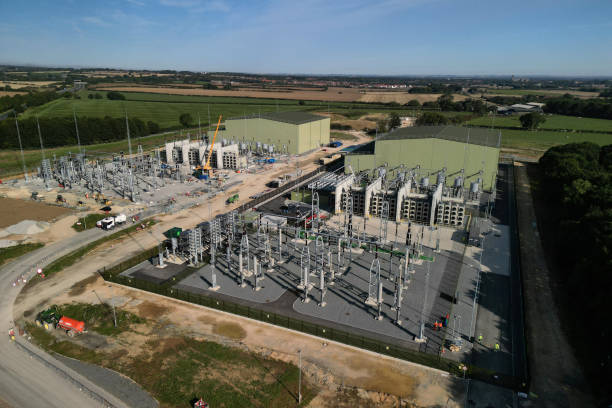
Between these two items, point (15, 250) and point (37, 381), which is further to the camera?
point (15, 250)

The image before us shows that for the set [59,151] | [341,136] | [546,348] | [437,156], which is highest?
[437,156]

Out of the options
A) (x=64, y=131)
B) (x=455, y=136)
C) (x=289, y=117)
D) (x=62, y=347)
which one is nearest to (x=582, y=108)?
(x=455, y=136)

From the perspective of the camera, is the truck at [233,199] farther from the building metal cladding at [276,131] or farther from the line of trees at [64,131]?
the line of trees at [64,131]

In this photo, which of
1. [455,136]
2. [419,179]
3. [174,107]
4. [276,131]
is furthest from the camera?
[174,107]

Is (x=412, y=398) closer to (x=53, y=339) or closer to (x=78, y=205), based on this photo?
(x=53, y=339)

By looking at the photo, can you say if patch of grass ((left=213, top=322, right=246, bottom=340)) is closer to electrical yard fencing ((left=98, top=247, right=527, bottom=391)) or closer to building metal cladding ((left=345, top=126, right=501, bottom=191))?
electrical yard fencing ((left=98, top=247, right=527, bottom=391))

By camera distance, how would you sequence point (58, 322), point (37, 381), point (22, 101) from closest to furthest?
point (37, 381)
point (58, 322)
point (22, 101)

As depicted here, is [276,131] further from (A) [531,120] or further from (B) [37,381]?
(A) [531,120]
